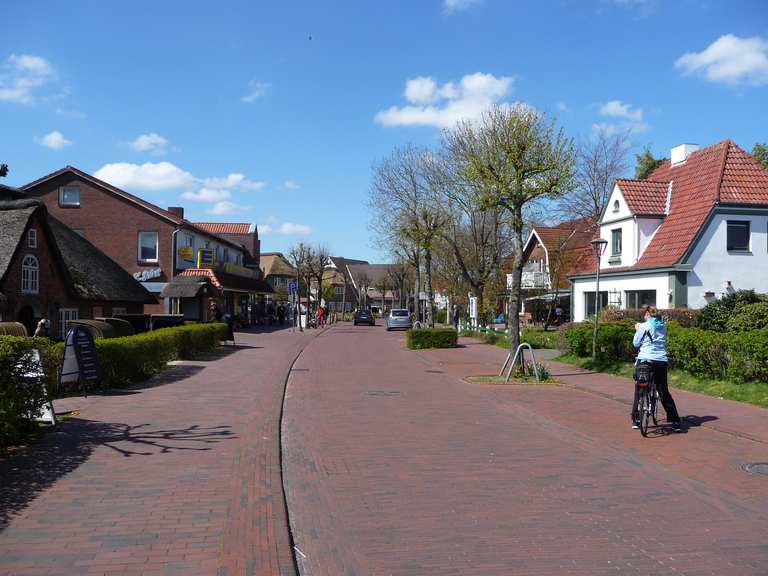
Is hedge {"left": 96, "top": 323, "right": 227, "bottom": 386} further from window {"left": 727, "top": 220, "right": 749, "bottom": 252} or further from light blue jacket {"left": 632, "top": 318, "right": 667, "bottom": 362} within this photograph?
window {"left": 727, "top": 220, "right": 749, "bottom": 252}

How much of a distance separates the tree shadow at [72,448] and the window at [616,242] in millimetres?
24275

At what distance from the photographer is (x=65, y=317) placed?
23719 millimetres

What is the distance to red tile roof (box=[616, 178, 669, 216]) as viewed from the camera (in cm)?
2881

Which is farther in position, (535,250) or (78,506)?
(535,250)

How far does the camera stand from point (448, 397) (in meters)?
13.9

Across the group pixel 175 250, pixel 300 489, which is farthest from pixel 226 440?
pixel 175 250

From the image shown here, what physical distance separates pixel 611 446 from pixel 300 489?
14.4 ft

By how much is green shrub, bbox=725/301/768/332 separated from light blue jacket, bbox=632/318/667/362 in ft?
37.0

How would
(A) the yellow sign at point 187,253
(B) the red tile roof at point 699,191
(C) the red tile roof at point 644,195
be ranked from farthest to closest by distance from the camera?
1. (A) the yellow sign at point 187,253
2. (C) the red tile roof at point 644,195
3. (B) the red tile roof at point 699,191

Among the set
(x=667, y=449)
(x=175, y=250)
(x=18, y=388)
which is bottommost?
(x=667, y=449)

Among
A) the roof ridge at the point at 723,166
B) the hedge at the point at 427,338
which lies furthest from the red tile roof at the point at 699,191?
the hedge at the point at 427,338

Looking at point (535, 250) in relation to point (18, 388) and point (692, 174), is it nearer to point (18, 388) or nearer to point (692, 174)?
point (692, 174)

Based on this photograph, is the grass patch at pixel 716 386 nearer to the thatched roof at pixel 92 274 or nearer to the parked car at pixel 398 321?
the thatched roof at pixel 92 274

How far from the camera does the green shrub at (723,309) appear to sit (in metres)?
21.2
